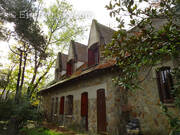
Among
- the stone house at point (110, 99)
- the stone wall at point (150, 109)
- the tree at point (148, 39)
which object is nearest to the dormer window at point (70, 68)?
the stone house at point (110, 99)

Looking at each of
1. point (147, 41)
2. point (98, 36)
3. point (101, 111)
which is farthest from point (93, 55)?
point (147, 41)

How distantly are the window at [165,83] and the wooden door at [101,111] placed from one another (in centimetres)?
300

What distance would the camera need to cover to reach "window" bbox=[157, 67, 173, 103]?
4957 millimetres

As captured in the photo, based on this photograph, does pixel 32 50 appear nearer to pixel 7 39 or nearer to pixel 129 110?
pixel 7 39

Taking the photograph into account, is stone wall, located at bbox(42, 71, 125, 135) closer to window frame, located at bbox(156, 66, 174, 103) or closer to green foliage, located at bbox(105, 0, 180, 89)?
window frame, located at bbox(156, 66, 174, 103)

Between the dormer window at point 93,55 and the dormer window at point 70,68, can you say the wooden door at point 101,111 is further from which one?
the dormer window at point 70,68

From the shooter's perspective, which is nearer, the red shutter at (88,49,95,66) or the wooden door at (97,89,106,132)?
the wooden door at (97,89,106,132)

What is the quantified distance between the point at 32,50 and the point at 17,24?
81.0 inches

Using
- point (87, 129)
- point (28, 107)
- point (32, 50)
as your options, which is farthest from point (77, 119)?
point (32, 50)

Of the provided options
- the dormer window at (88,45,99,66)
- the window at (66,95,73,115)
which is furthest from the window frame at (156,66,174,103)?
the window at (66,95,73,115)

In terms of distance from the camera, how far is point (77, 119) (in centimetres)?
862

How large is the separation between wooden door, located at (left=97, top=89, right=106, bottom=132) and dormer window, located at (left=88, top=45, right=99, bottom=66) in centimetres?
261

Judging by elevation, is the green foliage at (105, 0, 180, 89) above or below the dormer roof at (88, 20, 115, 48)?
below

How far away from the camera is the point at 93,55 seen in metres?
9.51
